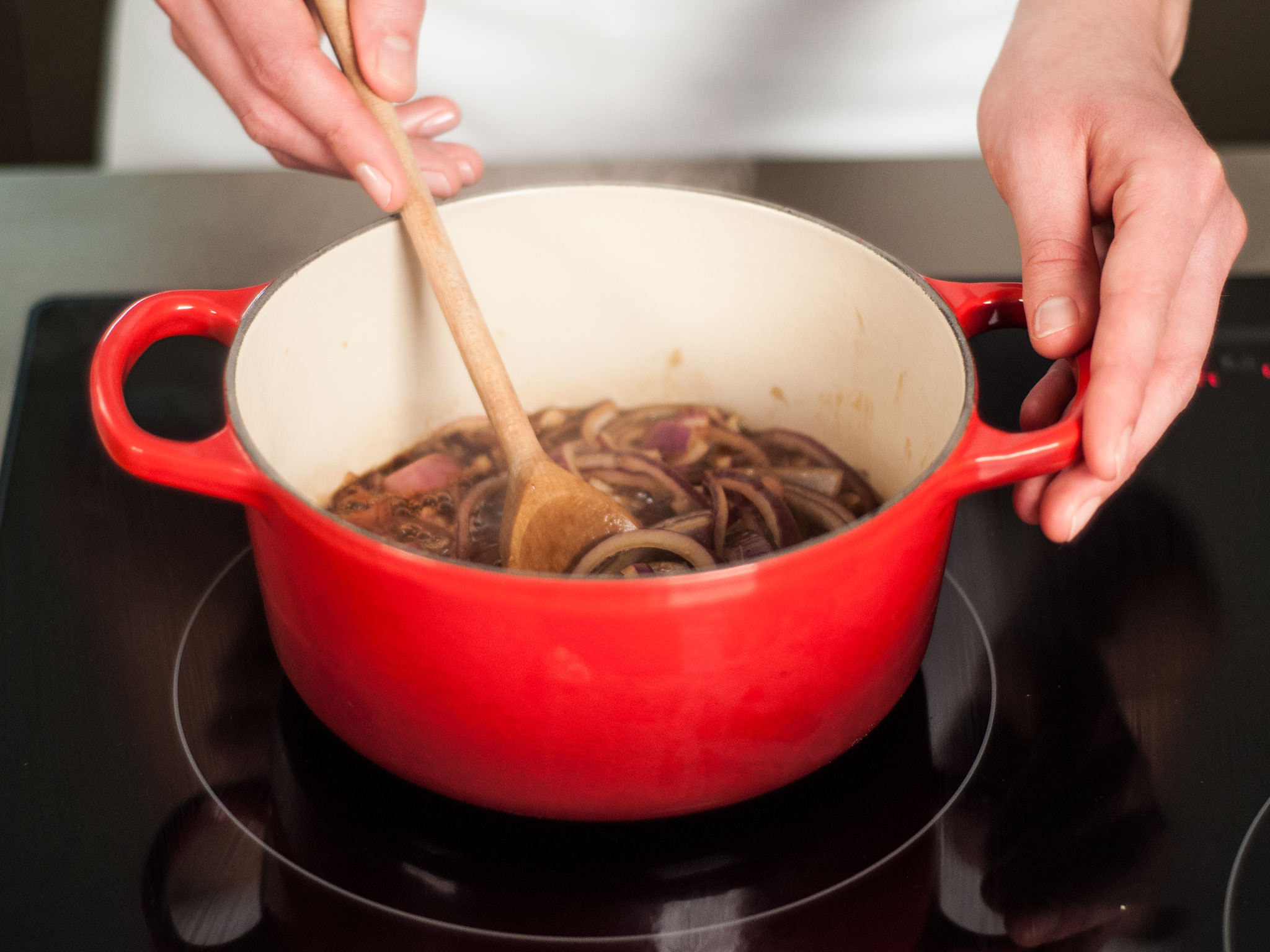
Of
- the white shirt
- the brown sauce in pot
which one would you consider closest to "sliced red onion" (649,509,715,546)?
the brown sauce in pot

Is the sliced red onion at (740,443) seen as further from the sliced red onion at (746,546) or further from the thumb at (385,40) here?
the thumb at (385,40)

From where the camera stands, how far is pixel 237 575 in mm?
837

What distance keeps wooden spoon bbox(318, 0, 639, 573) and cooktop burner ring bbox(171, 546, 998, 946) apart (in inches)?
9.3

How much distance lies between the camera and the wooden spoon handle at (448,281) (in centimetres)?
80

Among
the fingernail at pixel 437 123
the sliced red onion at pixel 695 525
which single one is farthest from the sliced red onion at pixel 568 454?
the fingernail at pixel 437 123

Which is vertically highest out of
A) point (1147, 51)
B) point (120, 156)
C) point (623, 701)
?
point (1147, 51)

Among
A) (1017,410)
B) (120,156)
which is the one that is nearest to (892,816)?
(1017,410)

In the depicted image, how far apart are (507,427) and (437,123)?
369 mm

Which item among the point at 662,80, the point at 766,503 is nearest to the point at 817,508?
the point at 766,503

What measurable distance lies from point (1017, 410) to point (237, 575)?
2.19 feet

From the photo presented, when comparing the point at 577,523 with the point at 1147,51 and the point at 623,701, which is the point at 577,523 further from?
the point at 1147,51

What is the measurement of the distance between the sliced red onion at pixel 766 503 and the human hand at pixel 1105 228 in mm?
162

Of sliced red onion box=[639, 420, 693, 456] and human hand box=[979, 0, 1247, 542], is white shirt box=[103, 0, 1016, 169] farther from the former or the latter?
sliced red onion box=[639, 420, 693, 456]

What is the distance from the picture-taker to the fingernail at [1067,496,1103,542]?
0.67m
